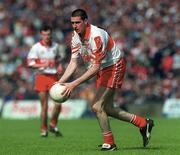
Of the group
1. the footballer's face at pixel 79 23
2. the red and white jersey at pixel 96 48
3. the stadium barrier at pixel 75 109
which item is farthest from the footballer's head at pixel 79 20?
the stadium barrier at pixel 75 109

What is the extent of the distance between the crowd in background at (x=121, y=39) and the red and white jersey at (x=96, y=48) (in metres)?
17.3

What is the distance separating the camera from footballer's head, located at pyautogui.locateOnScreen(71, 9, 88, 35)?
10.9m

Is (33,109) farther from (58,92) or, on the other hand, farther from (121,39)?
(58,92)

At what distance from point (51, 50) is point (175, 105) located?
12.3 m

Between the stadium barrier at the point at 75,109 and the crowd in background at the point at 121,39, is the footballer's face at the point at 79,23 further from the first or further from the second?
the crowd in background at the point at 121,39

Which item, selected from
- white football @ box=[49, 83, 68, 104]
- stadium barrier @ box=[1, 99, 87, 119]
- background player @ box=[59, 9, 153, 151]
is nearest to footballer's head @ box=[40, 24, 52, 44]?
background player @ box=[59, 9, 153, 151]

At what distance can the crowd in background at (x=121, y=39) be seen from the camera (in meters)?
29.2

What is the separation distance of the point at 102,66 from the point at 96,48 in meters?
0.57

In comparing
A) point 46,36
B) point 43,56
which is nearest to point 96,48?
point 46,36

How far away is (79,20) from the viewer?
10.9m

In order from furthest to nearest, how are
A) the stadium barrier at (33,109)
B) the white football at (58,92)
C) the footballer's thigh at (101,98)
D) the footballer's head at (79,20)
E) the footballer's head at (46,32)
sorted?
the stadium barrier at (33,109) → the footballer's head at (46,32) → the footballer's thigh at (101,98) → the footballer's head at (79,20) → the white football at (58,92)

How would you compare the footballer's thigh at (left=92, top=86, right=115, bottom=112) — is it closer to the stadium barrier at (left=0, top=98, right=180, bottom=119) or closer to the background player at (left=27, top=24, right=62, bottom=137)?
the background player at (left=27, top=24, right=62, bottom=137)

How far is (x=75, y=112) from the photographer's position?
29.0m

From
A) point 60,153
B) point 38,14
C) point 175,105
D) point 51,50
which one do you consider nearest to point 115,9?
point 38,14
